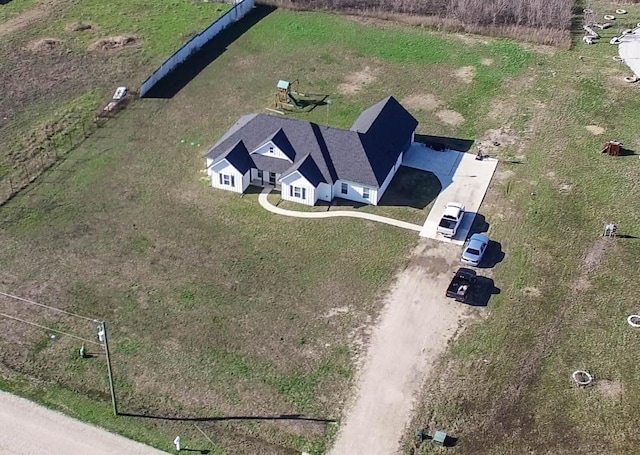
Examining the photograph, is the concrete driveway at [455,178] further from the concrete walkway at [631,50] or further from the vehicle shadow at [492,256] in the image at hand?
the concrete walkway at [631,50]

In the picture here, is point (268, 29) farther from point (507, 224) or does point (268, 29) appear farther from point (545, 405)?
point (545, 405)

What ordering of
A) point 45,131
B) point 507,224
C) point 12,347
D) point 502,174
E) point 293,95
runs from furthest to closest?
point 293,95 → point 45,131 → point 502,174 → point 507,224 → point 12,347

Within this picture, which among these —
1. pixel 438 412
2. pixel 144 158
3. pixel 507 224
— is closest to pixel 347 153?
pixel 507 224

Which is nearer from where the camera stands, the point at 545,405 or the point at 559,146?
the point at 545,405

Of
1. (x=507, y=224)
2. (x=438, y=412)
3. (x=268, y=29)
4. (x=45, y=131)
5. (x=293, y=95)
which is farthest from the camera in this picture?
(x=268, y=29)

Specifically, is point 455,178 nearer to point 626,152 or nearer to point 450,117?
point 450,117

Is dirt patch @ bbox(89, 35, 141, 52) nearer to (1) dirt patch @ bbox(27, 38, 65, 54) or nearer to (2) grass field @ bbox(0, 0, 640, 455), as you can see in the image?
(1) dirt patch @ bbox(27, 38, 65, 54)

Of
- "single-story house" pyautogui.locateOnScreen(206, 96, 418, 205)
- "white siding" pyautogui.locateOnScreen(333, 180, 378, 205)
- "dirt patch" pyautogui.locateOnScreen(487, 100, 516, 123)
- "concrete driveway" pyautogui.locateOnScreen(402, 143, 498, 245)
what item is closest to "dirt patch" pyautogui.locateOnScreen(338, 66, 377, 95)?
"concrete driveway" pyautogui.locateOnScreen(402, 143, 498, 245)
